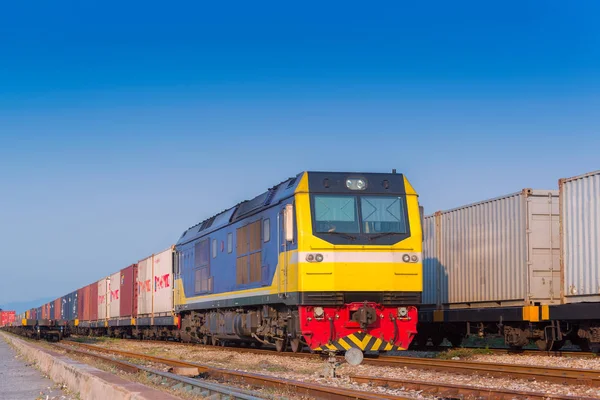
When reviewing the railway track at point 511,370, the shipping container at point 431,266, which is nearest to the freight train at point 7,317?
the shipping container at point 431,266

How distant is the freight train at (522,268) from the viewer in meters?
16.0

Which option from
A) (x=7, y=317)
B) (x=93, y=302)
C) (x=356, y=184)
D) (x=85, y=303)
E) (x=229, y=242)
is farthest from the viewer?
(x=7, y=317)

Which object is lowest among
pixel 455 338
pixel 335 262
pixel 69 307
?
pixel 69 307

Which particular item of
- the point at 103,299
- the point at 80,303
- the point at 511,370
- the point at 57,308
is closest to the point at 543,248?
the point at 511,370

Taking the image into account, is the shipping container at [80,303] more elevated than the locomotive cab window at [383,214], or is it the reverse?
the locomotive cab window at [383,214]

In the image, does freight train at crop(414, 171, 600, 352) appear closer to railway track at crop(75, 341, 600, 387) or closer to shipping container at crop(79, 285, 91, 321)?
railway track at crop(75, 341, 600, 387)

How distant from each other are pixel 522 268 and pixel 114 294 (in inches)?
1165

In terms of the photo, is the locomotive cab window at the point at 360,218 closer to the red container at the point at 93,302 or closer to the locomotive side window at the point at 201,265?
the locomotive side window at the point at 201,265

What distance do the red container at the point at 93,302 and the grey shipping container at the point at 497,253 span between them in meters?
30.3

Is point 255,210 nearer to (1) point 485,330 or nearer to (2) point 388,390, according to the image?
(1) point 485,330

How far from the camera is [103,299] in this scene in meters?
45.7

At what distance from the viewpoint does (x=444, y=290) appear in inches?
848

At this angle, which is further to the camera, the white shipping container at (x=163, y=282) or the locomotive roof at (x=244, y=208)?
the white shipping container at (x=163, y=282)

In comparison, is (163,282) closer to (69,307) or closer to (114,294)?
(114,294)
